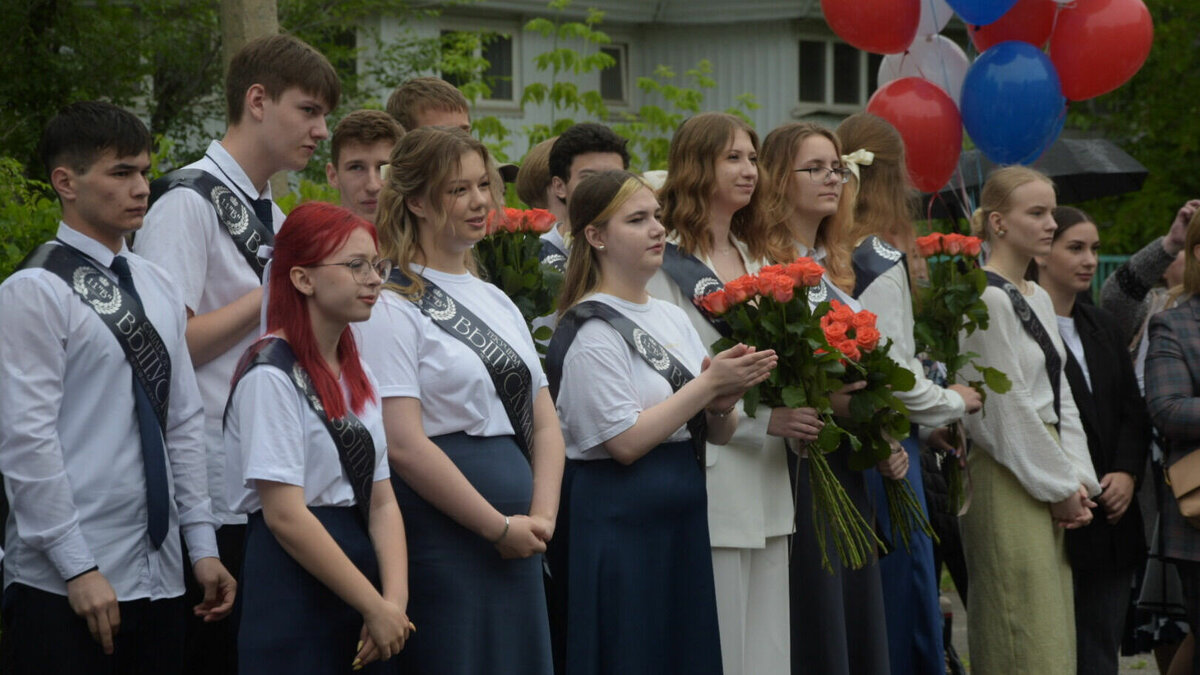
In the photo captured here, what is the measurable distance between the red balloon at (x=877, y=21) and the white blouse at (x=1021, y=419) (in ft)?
7.73

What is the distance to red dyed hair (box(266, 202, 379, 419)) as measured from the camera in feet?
11.6

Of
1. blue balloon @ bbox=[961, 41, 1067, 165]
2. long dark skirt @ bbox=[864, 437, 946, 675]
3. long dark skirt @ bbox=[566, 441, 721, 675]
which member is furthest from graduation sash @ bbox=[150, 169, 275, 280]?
blue balloon @ bbox=[961, 41, 1067, 165]

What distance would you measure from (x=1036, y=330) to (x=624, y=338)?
2.35 metres

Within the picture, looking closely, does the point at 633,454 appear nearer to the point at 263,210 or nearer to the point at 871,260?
the point at 263,210

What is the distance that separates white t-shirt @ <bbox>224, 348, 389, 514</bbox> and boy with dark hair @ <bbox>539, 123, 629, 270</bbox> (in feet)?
7.42

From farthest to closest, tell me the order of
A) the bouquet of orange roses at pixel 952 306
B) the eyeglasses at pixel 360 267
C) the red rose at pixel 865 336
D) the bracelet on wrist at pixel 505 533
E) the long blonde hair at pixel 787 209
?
the bouquet of orange roses at pixel 952 306 < the long blonde hair at pixel 787 209 < the red rose at pixel 865 336 < the bracelet on wrist at pixel 505 533 < the eyeglasses at pixel 360 267

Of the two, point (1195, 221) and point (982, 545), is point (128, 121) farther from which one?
point (1195, 221)

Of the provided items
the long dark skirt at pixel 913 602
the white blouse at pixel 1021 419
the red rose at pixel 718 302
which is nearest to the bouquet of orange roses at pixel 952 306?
the white blouse at pixel 1021 419

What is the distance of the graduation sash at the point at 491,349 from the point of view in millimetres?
3977

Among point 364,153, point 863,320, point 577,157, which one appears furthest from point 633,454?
point 577,157

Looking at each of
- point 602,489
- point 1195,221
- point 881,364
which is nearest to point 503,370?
point 602,489

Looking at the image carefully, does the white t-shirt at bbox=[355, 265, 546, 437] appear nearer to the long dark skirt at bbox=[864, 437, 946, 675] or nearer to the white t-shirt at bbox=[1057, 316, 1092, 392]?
the long dark skirt at bbox=[864, 437, 946, 675]

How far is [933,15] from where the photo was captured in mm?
7984

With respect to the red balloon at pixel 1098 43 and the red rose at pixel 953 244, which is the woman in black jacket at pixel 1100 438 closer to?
the red rose at pixel 953 244
